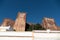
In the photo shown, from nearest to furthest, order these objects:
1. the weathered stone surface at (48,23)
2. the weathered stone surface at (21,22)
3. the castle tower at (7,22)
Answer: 1. the weathered stone surface at (21,22)
2. the weathered stone surface at (48,23)
3. the castle tower at (7,22)

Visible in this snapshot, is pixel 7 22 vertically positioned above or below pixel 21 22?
above

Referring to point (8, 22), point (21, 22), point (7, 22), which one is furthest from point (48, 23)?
point (7, 22)

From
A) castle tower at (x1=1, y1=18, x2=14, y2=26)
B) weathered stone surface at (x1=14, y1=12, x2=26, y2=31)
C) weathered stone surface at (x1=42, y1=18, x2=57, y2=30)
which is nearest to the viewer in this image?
weathered stone surface at (x1=14, y1=12, x2=26, y2=31)

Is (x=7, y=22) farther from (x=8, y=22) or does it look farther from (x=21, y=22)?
(x=21, y=22)

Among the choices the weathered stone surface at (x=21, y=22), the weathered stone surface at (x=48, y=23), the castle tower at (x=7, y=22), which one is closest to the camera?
the weathered stone surface at (x=21, y=22)

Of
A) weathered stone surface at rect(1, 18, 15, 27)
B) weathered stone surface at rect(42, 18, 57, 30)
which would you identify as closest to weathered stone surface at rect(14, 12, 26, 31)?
weathered stone surface at rect(1, 18, 15, 27)

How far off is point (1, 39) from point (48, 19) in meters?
20.3

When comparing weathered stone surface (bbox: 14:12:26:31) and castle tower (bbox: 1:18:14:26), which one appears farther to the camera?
castle tower (bbox: 1:18:14:26)

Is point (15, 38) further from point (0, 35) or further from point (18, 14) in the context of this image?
point (18, 14)

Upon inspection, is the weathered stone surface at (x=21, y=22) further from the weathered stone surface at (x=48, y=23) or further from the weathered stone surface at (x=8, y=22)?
the weathered stone surface at (x=48, y=23)

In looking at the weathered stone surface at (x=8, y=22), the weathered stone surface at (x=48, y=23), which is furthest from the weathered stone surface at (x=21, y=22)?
the weathered stone surface at (x=48, y=23)

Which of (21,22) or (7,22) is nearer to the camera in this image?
(21,22)

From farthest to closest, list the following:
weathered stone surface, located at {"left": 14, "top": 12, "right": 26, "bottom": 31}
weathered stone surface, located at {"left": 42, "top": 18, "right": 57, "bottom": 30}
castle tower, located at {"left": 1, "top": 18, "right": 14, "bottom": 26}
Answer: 1. castle tower, located at {"left": 1, "top": 18, "right": 14, "bottom": 26}
2. weathered stone surface, located at {"left": 42, "top": 18, "right": 57, "bottom": 30}
3. weathered stone surface, located at {"left": 14, "top": 12, "right": 26, "bottom": 31}

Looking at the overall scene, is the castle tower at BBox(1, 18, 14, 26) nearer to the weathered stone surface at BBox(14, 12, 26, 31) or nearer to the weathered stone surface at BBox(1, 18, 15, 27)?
the weathered stone surface at BBox(1, 18, 15, 27)
